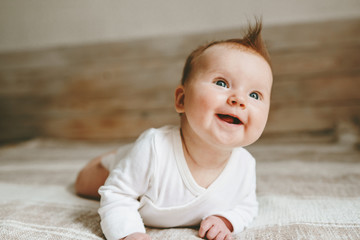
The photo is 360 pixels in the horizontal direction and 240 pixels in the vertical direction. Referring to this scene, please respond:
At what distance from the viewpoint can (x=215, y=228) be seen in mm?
675

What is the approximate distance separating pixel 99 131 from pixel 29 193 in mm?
1280

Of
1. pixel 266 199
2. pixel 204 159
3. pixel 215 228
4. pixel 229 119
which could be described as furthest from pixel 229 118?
pixel 266 199

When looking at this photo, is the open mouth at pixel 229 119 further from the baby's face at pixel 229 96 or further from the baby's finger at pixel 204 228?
the baby's finger at pixel 204 228

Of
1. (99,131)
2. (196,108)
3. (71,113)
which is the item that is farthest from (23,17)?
(196,108)

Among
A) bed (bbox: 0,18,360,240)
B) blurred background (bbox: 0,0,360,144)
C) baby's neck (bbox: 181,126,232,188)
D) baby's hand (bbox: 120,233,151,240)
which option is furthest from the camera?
blurred background (bbox: 0,0,360,144)

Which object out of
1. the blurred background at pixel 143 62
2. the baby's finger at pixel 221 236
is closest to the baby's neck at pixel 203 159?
the baby's finger at pixel 221 236

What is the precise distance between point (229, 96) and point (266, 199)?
0.41 metres

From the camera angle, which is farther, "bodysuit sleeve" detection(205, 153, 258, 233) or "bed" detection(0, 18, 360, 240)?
"bed" detection(0, 18, 360, 240)

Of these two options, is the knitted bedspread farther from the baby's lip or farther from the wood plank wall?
the wood plank wall

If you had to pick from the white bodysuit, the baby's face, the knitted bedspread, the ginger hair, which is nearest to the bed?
the knitted bedspread

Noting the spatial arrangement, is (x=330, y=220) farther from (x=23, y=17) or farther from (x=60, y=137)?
(x=23, y=17)

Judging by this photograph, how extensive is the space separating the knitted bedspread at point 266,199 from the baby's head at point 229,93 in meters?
0.22

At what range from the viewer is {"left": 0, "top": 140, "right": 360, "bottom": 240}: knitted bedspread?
0.66 metres

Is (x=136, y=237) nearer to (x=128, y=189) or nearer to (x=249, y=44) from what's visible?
(x=128, y=189)
